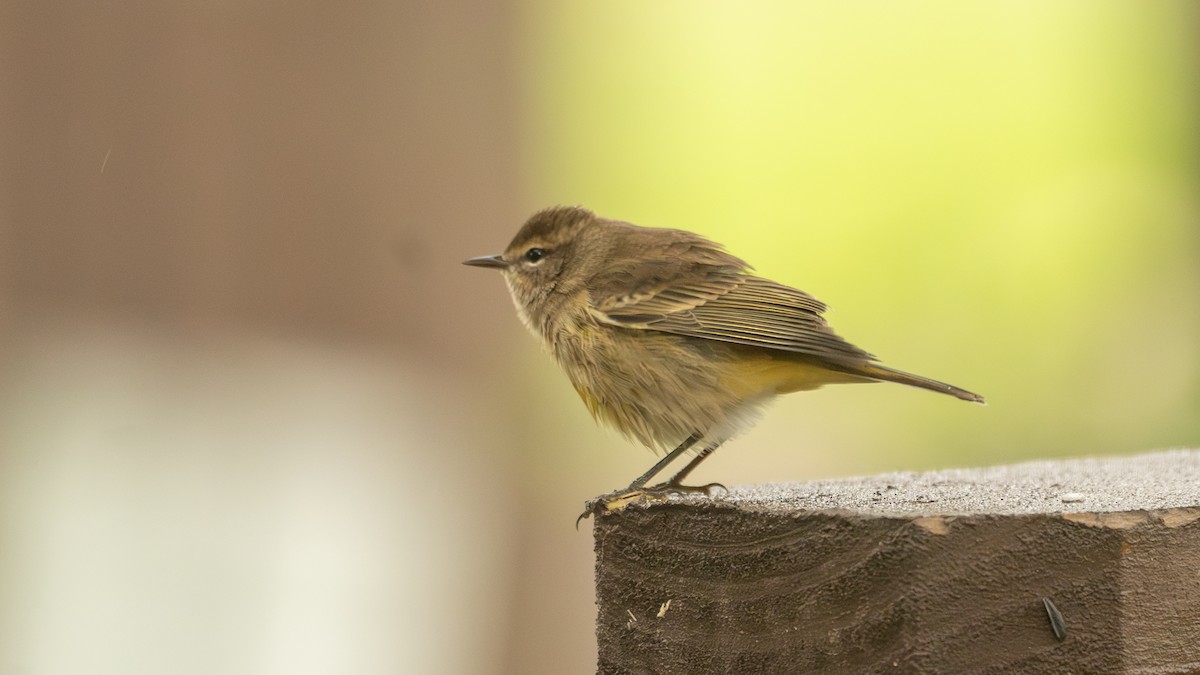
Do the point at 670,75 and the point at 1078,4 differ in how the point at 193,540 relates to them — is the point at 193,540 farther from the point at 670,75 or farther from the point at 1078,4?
the point at 1078,4

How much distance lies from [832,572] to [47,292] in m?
4.31

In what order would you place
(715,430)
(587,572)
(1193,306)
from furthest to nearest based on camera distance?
(1193,306) < (587,572) < (715,430)

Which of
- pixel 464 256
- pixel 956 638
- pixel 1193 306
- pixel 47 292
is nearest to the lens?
pixel 956 638

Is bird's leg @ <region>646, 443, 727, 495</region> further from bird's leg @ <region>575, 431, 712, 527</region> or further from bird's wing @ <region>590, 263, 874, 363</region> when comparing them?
bird's wing @ <region>590, 263, 874, 363</region>

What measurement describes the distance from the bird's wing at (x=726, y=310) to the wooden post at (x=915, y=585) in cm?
96

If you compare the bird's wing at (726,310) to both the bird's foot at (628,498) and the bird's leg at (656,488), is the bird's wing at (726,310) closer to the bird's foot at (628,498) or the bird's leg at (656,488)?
the bird's leg at (656,488)

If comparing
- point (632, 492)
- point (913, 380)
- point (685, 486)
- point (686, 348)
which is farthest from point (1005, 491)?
point (686, 348)

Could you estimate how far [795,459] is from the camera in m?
9.40

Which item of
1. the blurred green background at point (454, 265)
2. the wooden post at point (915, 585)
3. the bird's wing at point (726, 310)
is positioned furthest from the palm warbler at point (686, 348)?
the blurred green background at point (454, 265)

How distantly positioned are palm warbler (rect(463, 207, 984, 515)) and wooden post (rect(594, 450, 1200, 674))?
0.83 metres

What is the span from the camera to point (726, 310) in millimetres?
3646

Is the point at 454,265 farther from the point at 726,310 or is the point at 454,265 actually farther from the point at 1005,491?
the point at 1005,491

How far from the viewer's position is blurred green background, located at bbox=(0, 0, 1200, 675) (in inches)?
215

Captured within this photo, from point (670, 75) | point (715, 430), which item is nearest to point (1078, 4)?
point (670, 75)
